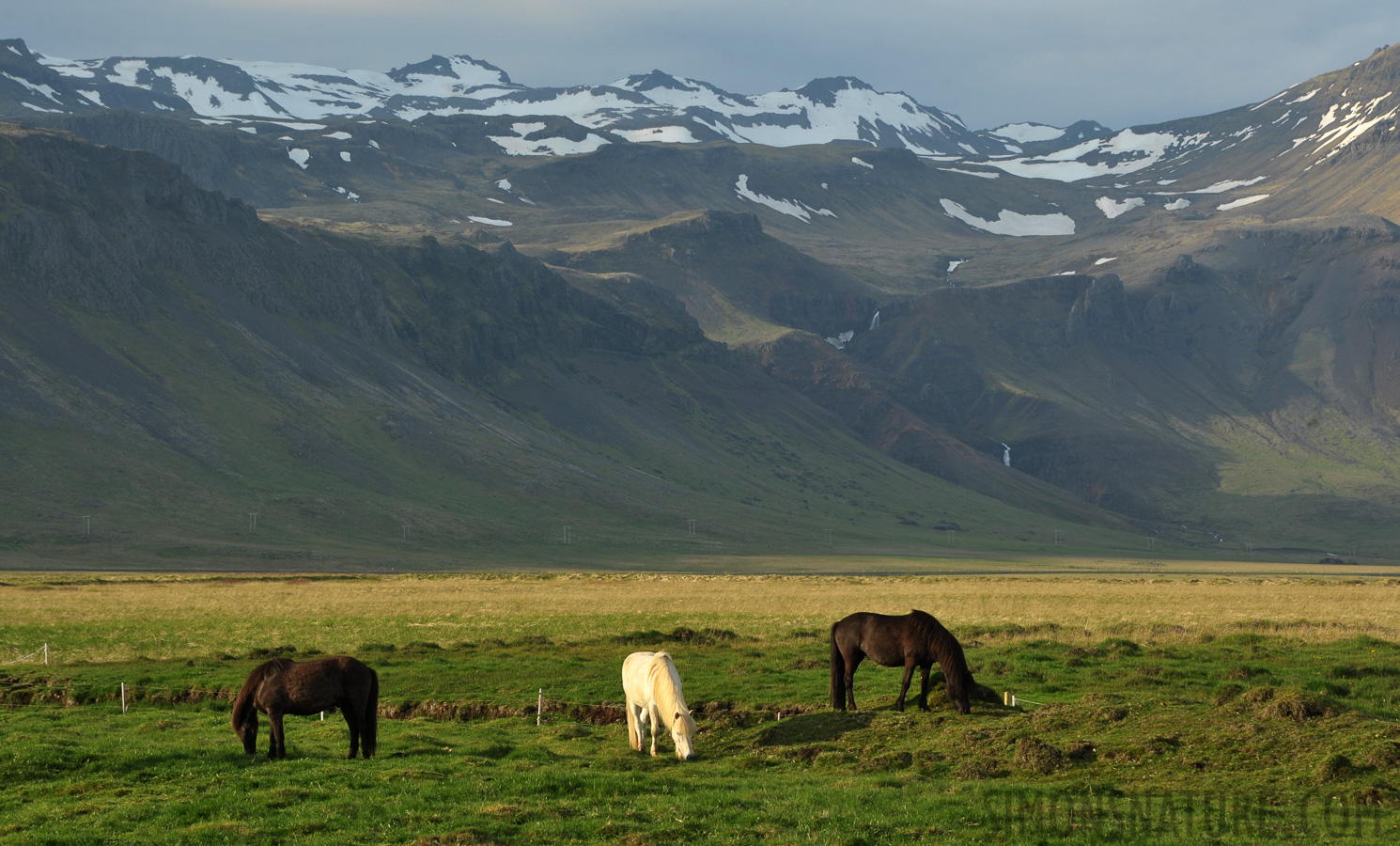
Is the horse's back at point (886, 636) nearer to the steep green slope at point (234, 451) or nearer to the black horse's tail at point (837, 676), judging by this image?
the black horse's tail at point (837, 676)

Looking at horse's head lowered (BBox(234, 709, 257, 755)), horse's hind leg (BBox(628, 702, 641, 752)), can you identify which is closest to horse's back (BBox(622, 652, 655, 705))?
horse's hind leg (BBox(628, 702, 641, 752))

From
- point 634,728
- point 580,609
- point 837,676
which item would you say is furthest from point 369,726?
point 580,609

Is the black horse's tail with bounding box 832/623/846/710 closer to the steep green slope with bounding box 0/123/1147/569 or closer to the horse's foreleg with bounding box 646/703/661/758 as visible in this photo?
the horse's foreleg with bounding box 646/703/661/758

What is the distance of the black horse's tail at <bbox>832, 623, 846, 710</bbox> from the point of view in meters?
24.6

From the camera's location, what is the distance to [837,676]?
24.9 metres

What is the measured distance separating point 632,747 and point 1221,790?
394 inches

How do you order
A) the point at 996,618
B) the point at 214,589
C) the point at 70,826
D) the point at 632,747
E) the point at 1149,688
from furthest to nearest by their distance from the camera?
1. the point at 214,589
2. the point at 996,618
3. the point at 1149,688
4. the point at 632,747
5. the point at 70,826

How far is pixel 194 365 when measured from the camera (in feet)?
568

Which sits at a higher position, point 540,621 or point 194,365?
point 194,365

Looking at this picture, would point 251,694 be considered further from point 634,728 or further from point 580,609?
point 580,609

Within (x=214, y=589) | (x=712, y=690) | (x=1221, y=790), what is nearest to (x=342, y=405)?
(x=214, y=589)

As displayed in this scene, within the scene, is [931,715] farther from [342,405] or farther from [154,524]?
[342,405]

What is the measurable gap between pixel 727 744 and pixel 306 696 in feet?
25.0

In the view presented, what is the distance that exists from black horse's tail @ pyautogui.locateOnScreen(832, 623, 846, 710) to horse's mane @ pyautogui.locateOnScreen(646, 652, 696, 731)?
13.8 ft
